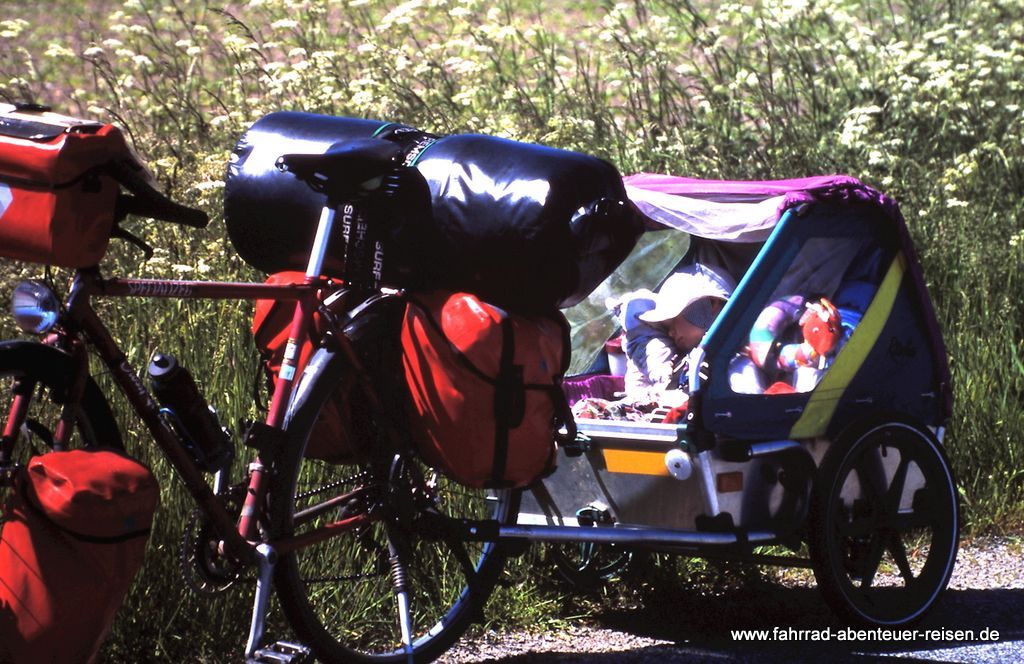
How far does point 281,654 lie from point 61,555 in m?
0.73

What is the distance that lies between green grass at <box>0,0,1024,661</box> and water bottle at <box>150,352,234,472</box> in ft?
4.76

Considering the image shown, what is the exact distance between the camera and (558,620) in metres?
A: 4.91

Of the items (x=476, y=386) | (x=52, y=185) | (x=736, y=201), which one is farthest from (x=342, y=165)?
(x=736, y=201)

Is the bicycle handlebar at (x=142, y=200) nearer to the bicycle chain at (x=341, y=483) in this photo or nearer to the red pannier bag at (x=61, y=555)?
the red pannier bag at (x=61, y=555)

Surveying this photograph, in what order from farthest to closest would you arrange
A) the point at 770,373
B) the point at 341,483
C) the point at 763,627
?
the point at 763,627, the point at 770,373, the point at 341,483

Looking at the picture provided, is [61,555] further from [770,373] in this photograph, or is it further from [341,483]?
[770,373]

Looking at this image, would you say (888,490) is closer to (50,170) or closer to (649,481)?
(649,481)

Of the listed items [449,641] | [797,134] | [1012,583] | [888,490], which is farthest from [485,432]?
[797,134]

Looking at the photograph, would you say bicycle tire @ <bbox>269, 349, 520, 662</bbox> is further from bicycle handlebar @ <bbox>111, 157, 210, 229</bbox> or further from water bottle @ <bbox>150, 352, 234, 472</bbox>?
bicycle handlebar @ <bbox>111, 157, 210, 229</bbox>

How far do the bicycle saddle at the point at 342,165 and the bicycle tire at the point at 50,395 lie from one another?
2.41 ft

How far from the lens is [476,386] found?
400 centimetres

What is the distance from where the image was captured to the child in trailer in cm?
520

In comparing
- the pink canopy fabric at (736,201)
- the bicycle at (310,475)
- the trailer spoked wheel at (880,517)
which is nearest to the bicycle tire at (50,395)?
the bicycle at (310,475)

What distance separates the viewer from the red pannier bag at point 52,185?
128 inches
